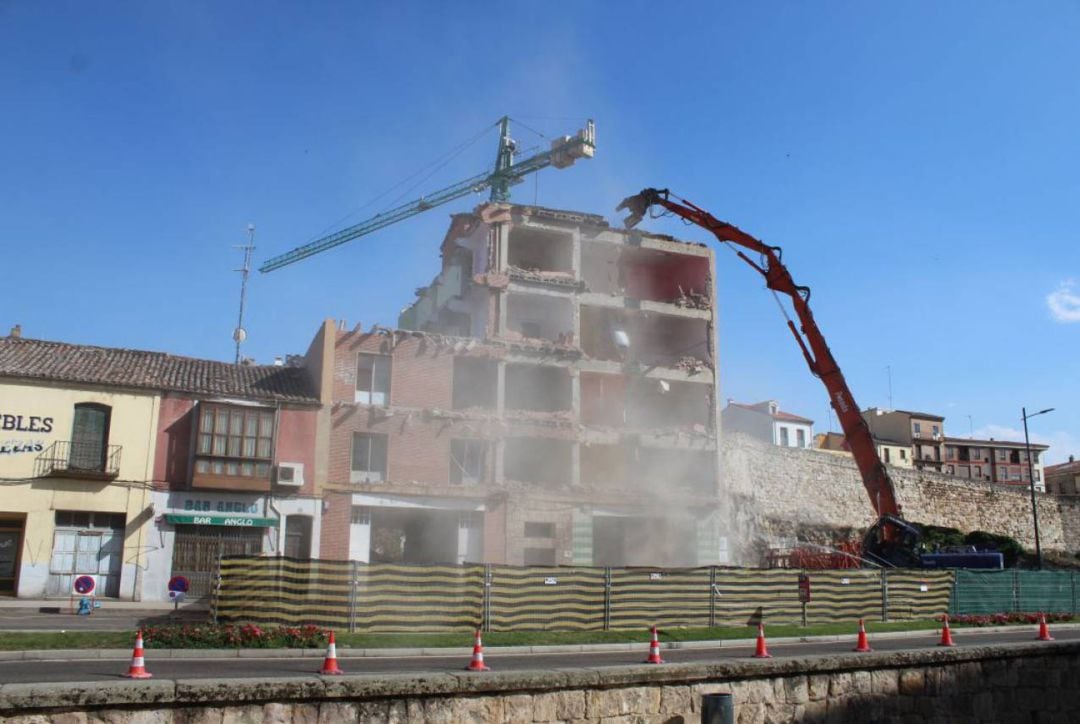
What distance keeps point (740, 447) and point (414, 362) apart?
20.2 metres

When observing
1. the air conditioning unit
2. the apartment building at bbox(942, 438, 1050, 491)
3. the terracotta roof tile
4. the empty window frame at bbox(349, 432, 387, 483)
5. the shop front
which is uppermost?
the apartment building at bbox(942, 438, 1050, 491)

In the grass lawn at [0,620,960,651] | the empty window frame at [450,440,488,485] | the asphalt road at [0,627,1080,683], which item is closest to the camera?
the asphalt road at [0,627,1080,683]

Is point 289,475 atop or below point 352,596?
atop

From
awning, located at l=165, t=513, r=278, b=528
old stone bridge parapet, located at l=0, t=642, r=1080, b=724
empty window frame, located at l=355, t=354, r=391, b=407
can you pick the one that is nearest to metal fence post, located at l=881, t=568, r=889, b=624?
old stone bridge parapet, located at l=0, t=642, r=1080, b=724

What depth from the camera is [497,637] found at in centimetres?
1845

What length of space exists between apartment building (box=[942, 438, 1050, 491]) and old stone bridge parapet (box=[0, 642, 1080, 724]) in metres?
84.8

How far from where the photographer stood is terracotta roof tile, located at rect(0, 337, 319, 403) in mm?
28703

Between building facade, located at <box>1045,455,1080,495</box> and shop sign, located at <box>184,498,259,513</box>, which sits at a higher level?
building facade, located at <box>1045,455,1080,495</box>

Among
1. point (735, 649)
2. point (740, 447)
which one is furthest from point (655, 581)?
point (740, 447)

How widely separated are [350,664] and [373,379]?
20.4 meters

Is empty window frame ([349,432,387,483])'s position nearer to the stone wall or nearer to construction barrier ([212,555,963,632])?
construction barrier ([212,555,963,632])

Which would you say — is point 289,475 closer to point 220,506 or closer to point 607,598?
point 220,506

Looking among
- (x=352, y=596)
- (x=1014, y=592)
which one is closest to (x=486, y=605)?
(x=352, y=596)

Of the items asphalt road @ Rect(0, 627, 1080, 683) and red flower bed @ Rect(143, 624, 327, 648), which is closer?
asphalt road @ Rect(0, 627, 1080, 683)
